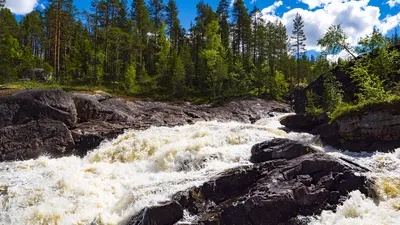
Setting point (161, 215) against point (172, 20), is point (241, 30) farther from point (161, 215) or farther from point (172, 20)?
point (161, 215)

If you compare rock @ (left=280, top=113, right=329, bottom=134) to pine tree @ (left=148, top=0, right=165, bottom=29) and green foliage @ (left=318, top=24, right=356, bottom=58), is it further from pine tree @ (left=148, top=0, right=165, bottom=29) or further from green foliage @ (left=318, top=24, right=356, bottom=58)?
pine tree @ (left=148, top=0, right=165, bottom=29)

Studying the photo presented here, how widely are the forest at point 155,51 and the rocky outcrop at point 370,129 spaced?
93.4 ft

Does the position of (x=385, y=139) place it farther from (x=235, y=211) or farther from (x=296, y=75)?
(x=296, y=75)

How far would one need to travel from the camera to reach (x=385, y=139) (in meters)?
15.4

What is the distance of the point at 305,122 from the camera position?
2498 cm

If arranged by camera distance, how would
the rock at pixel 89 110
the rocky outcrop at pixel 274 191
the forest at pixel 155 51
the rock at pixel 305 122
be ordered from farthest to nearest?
1. the forest at pixel 155 51
2. the rock at pixel 89 110
3. the rock at pixel 305 122
4. the rocky outcrop at pixel 274 191

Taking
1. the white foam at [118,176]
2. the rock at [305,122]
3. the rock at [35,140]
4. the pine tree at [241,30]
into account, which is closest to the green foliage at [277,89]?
the pine tree at [241,30]

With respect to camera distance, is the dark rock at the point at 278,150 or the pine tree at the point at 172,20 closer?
the dark rock at the point at 278,150

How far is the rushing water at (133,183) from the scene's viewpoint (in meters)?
9.22

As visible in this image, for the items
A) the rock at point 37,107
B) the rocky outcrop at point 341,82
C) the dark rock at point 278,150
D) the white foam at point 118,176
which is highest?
the rocky outcrop at point 341,82

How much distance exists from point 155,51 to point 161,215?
5822 cm

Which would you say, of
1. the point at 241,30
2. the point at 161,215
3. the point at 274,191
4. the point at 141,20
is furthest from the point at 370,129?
the point at 141,20

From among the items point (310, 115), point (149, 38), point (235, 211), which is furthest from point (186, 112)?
point (149, 38)

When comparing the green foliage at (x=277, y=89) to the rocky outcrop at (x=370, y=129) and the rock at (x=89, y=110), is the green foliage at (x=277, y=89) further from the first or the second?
the rock at (x=89, y=110)
